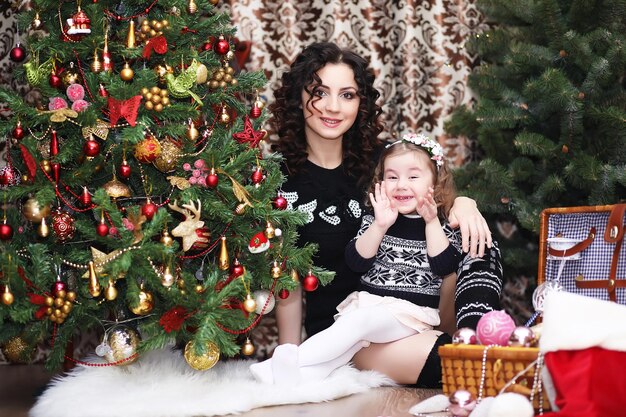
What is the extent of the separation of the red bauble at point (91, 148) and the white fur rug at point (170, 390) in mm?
717

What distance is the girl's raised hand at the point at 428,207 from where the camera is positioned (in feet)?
8.33

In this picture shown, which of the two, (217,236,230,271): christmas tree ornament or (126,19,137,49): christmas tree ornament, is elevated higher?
(126,19,137,49): christmas tree ornament

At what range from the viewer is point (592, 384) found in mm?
1710

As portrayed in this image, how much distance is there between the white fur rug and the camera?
2186mm

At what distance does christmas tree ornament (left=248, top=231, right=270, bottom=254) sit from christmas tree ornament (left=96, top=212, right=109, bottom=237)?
0.45 m

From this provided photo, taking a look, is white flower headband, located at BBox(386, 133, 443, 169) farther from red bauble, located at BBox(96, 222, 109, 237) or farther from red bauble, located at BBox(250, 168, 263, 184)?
red bauble, located at BBox(96, 222, 109, 237)

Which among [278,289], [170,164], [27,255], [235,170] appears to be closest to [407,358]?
[278,289]

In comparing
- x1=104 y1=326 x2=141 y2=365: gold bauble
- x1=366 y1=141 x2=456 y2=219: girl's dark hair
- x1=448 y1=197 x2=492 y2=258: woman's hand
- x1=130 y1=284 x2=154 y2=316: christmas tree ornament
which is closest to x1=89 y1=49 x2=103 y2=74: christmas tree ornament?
x1=130 y1=284 x2=154 y2=316: christmas tree ornament

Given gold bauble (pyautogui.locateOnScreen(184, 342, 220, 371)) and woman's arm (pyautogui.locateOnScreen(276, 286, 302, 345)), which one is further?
woman's arm (pyautogui.locateOnScreen(276, 286, 302, 345))

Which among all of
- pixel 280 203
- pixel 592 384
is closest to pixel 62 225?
pixel 280 203

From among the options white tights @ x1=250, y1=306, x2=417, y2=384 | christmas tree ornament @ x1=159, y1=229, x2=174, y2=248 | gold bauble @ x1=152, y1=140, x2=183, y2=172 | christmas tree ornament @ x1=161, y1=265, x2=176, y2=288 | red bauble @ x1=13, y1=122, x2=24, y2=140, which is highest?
red bauble @ x1=13, y1=122, x2=24, y2=140

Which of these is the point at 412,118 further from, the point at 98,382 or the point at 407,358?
the point at 98,382

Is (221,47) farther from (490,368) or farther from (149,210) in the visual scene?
(490,368)

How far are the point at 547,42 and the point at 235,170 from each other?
1.50 m
